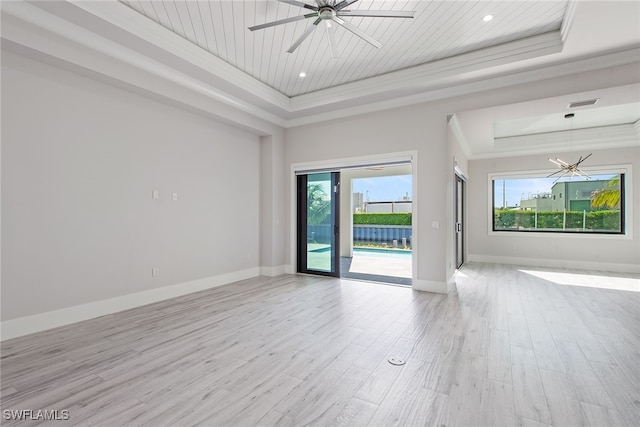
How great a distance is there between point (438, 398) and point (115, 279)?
3.92 metres

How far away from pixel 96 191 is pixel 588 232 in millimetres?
9952

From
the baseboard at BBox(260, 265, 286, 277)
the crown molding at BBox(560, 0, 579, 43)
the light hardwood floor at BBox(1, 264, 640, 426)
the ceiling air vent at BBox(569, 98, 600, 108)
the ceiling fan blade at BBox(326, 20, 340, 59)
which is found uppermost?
the crown molding at BBox(560, 0, 579, 43)

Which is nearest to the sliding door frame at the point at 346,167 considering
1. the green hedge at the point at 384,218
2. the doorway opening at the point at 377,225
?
the doorway opening at the point at 377,225

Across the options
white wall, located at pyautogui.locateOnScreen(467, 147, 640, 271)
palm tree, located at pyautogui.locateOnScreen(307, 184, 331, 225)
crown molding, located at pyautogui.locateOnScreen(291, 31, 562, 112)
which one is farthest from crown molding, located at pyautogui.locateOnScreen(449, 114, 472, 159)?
palm tree, located at pyautogui.locateOnScreen(307, 184, 331, 225)

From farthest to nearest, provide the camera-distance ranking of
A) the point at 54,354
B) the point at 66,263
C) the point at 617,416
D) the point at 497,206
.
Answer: the point at 497,206
the point at 66,263
the point at 54,354
the point at 617,416

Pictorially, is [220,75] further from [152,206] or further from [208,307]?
[208,307]

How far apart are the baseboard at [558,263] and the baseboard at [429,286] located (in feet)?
13.8

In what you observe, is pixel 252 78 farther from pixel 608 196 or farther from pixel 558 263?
pixel 608 196

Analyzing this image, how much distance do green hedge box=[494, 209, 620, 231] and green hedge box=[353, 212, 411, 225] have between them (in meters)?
3.50

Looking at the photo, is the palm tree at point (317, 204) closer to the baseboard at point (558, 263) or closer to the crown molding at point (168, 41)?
the crown molding at point (168, 41)

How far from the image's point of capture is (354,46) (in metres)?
3.96

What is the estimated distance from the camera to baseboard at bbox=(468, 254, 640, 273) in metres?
6.78

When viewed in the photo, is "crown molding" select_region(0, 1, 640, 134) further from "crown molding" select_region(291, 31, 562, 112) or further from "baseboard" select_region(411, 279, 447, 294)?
"baseboard" select_region(411, 279, 447, 294)

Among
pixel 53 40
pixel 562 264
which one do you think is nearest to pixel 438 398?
pixel 53 40
